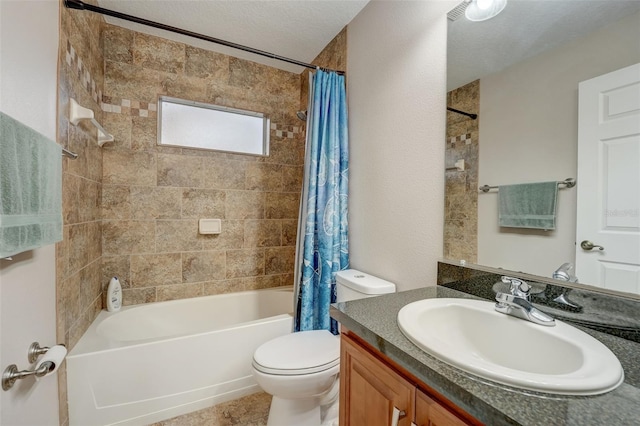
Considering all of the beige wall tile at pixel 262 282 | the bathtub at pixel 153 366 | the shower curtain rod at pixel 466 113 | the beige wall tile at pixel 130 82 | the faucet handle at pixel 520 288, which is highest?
the beige wall tile at pixel 130 82

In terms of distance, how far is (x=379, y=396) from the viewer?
71 cm

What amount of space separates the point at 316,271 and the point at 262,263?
2.61 ft

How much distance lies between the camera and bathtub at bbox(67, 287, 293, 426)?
1381 millimetres

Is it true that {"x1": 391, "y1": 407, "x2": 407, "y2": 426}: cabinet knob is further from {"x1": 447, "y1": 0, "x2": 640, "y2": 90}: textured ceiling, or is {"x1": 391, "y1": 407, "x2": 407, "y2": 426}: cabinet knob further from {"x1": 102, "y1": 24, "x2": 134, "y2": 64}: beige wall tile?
{"x1": 102, "y1": 24, "x2": 134, "y2": 64}: beige wall tile

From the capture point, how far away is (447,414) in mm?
526

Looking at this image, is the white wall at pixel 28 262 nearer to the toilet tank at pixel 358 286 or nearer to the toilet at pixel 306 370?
the toilet at pixel 306 370

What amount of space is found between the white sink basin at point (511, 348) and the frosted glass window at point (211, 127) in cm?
204

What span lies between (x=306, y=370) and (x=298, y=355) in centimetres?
11

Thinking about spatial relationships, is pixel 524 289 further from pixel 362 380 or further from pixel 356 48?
pixel 356 48

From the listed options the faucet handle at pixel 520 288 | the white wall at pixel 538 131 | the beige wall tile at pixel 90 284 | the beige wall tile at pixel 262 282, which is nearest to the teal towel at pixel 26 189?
the beige wall tile at pixel 90 284

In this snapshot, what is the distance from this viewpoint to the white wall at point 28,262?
744mm

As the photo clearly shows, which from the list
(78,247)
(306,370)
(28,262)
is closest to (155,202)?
(78,247)

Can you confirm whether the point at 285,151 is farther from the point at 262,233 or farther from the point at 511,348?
the point at 511,348

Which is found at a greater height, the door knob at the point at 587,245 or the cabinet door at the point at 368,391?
the door knob at the point at 587,245
